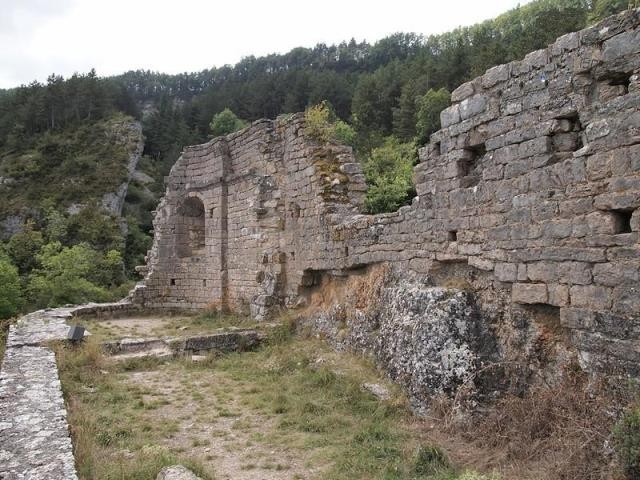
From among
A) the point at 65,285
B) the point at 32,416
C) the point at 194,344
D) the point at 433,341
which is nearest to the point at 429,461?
the point at 433,341

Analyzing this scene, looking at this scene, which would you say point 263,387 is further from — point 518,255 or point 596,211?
point 596,211

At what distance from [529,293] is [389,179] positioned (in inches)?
1018

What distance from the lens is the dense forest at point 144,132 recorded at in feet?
102

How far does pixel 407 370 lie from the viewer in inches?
253

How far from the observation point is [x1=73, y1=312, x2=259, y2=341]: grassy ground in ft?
37.5

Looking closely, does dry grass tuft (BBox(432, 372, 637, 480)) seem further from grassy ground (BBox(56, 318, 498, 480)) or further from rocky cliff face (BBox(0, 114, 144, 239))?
rocky cliff face (BBox(0, 114, 144, 239))

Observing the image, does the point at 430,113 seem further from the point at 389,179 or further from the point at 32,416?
A: the point at 32,416

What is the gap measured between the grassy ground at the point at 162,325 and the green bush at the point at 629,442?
8.11 metres

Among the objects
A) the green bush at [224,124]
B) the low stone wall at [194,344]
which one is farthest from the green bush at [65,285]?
the green bush at [224,124]

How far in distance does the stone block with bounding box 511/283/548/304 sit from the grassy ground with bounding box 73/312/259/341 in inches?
259

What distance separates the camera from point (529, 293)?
545 centimetres

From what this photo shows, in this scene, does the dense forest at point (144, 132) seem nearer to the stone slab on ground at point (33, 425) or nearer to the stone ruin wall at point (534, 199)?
the stone ruin wall at point (534, 199)

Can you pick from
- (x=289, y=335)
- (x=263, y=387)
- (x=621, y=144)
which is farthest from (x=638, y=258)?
(x=289, y=335)

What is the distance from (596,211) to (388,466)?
3.07 m
